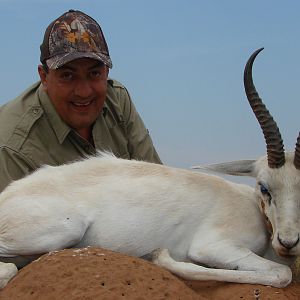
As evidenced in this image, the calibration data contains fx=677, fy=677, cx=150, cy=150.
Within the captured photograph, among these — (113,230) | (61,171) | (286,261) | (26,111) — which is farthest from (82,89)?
(286,261)

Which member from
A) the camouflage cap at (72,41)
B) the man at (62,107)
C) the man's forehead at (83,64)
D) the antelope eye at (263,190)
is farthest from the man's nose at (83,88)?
the antelope eye at (263,190)

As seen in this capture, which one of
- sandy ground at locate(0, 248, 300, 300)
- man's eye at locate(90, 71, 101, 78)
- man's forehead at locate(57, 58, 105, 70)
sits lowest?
sandy ground at locate(0, 248, 300, 300)

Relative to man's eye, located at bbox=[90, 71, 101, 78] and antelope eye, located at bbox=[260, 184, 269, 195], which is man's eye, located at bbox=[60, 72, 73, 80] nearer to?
man's eye, located at bbox=[90, 71, 101, 78]

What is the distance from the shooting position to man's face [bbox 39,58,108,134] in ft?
23.4

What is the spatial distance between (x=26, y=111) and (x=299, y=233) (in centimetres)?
350

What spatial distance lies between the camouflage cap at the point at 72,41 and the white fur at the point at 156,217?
50.7 inches

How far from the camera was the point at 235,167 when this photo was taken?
6.48 m

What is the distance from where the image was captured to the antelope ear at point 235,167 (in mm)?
6434

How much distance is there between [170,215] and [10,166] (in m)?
2.05

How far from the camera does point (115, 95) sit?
8.48 metres

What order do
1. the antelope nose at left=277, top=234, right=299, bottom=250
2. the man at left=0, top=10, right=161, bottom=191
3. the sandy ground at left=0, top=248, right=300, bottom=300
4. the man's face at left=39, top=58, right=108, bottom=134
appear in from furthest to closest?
1. the man's face at left=39, top=58, right=108, bottom=134
2. the man at left=0, top=10, right=161, bottom=191
3. the antelope nose at left=277, top=234, right=299, bottom=250
4. the sandy ground at left=0, top=248, right=300, bottom=300

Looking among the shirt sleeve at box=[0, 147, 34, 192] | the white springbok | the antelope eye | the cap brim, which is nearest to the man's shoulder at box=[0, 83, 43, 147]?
the shirt sleeve at box=[0, 147, 34, 192]

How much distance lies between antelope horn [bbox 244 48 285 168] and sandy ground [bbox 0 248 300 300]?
4.35ft

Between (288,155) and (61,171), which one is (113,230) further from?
(288,155)
